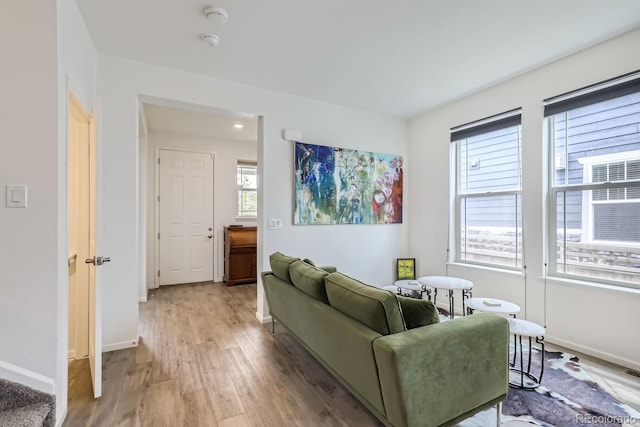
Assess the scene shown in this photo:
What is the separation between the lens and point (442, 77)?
310 centimetres

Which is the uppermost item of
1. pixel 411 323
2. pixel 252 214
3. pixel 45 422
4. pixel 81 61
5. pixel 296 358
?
pixel 81 61

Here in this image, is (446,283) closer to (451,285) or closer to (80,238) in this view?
(451,285)

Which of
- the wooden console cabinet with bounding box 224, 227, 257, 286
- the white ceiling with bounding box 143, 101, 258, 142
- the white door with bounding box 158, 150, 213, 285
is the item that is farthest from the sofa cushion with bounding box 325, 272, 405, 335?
the white door with bounding box 158, 150, 213, 285

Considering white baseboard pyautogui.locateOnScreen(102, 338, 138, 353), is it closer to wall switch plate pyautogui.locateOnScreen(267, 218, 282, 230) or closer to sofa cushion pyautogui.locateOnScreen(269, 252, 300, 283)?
sofa cushion pyautogui.locateOnScreen(269, 252, 300, 283)

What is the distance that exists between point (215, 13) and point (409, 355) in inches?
96.0

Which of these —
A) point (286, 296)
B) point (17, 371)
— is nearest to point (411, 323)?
point (286, 296)

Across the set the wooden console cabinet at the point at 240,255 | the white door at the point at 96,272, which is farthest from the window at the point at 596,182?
the wooden console cabinet at the point at 240,255

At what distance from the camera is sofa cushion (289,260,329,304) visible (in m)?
2.03

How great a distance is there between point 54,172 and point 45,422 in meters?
1.26

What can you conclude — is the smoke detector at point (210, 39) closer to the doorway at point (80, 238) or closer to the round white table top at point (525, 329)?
the doorway at point (80, 238)

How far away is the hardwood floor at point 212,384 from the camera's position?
176 centimetres

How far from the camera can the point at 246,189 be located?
568cm

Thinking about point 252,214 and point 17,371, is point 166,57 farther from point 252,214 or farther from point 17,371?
point 252,214

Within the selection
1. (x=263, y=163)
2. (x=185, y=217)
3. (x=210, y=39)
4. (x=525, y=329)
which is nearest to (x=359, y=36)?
(x=210, y=39)
